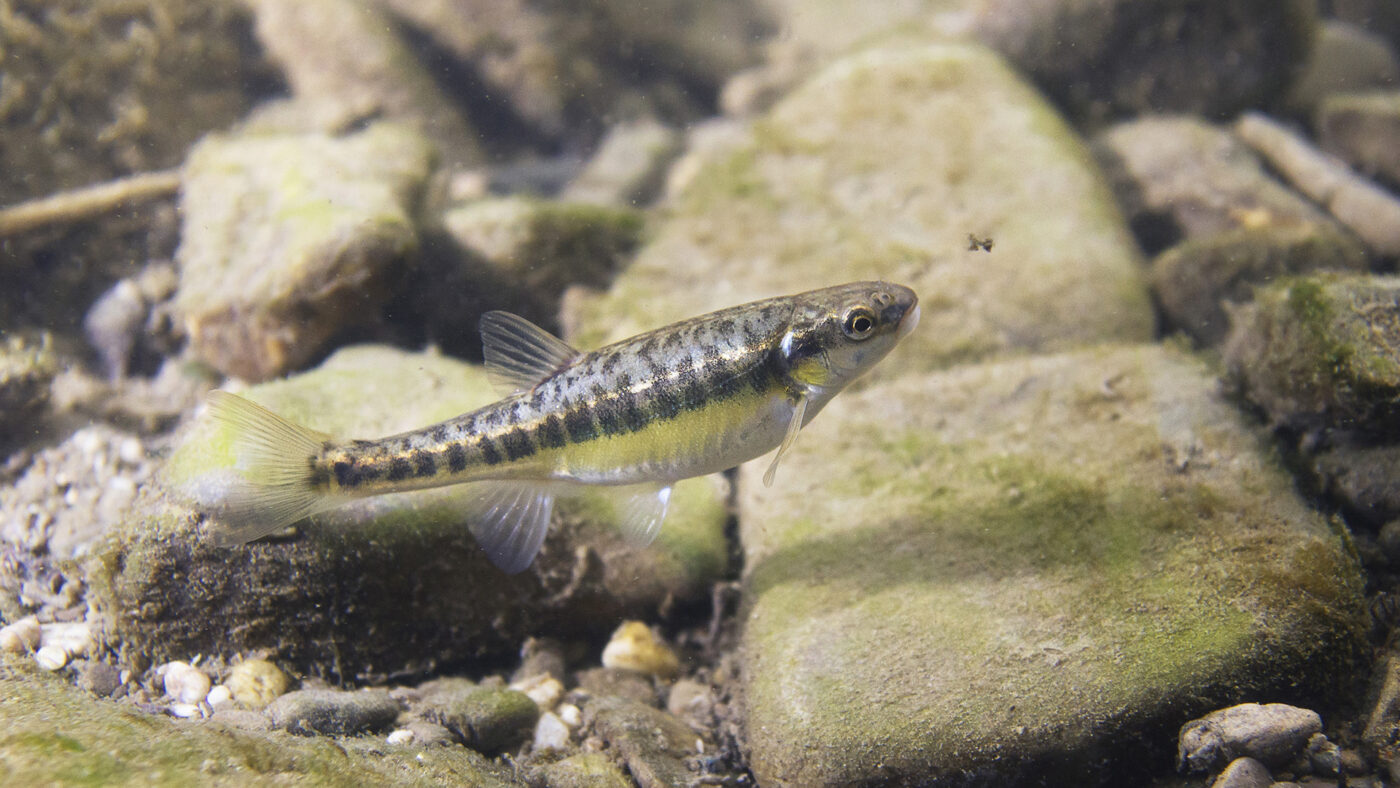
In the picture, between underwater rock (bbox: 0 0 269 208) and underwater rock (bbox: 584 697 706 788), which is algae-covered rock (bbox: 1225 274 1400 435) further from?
underwater rock (bbox: 0 0 269 208)

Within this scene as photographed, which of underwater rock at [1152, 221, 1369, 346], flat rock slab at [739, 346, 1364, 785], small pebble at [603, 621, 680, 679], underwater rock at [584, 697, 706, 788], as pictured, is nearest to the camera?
Result: flat rock slab at [739, 346, 1364, 785]

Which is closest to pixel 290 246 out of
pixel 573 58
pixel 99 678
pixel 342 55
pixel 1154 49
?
pixel 99 678

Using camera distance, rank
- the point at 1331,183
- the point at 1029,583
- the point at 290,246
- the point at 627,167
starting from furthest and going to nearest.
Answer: the point at 627,167 < the point at 1331,183 < the point at 290,246 < the point at 1029,583

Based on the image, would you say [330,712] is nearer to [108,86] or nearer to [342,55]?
[108,86]

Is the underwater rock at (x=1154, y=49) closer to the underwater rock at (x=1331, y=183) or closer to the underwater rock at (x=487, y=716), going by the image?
the underwater rock at (x=1331, y=183)

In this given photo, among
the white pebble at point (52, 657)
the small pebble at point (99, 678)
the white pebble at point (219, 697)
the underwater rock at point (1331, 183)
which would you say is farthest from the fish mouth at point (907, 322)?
the underwater rock at point (1331, 183)

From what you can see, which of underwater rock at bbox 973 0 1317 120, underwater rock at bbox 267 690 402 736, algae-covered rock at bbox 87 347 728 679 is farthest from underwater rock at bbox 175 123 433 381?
underwater rock at bbox 973 0 1317 120

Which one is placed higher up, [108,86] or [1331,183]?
[108,86]
